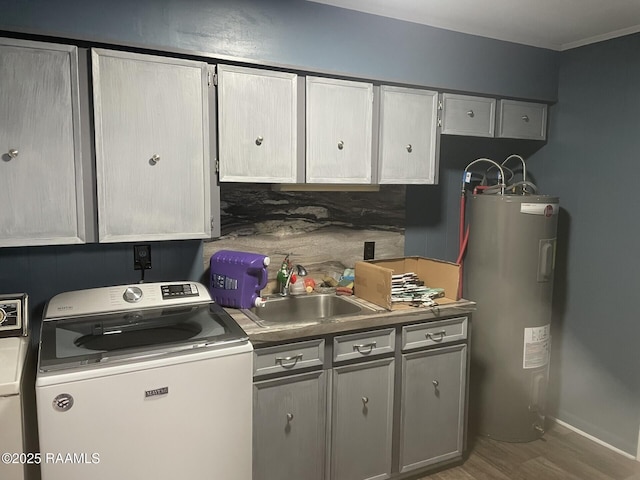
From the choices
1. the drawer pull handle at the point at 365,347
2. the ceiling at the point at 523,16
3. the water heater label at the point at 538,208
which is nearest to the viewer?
the drawer pull handle at the point at 365,347

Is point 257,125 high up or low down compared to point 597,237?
up

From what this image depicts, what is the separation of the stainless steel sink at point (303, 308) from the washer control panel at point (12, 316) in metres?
1.02

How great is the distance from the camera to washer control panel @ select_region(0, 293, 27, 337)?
1981mm

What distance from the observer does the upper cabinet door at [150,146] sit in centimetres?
204

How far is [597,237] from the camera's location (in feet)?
10.1

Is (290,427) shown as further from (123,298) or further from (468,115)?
(468,115)

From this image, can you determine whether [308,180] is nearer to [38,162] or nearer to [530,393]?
[38,162]

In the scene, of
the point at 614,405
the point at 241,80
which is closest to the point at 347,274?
the point at 241,80

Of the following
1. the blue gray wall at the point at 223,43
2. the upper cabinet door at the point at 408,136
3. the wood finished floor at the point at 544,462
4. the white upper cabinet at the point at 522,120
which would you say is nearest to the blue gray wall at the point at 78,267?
the blue gray wall at the point at 223,43

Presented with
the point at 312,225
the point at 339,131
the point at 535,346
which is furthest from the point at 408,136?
the point at 535,346

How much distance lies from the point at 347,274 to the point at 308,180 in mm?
706

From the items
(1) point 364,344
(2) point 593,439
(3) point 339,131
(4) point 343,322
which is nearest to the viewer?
(4) point 343,322

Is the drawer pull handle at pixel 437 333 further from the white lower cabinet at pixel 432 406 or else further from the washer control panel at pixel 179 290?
the washer control panel at pixel 179 290

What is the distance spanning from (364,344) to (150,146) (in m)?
1.30
